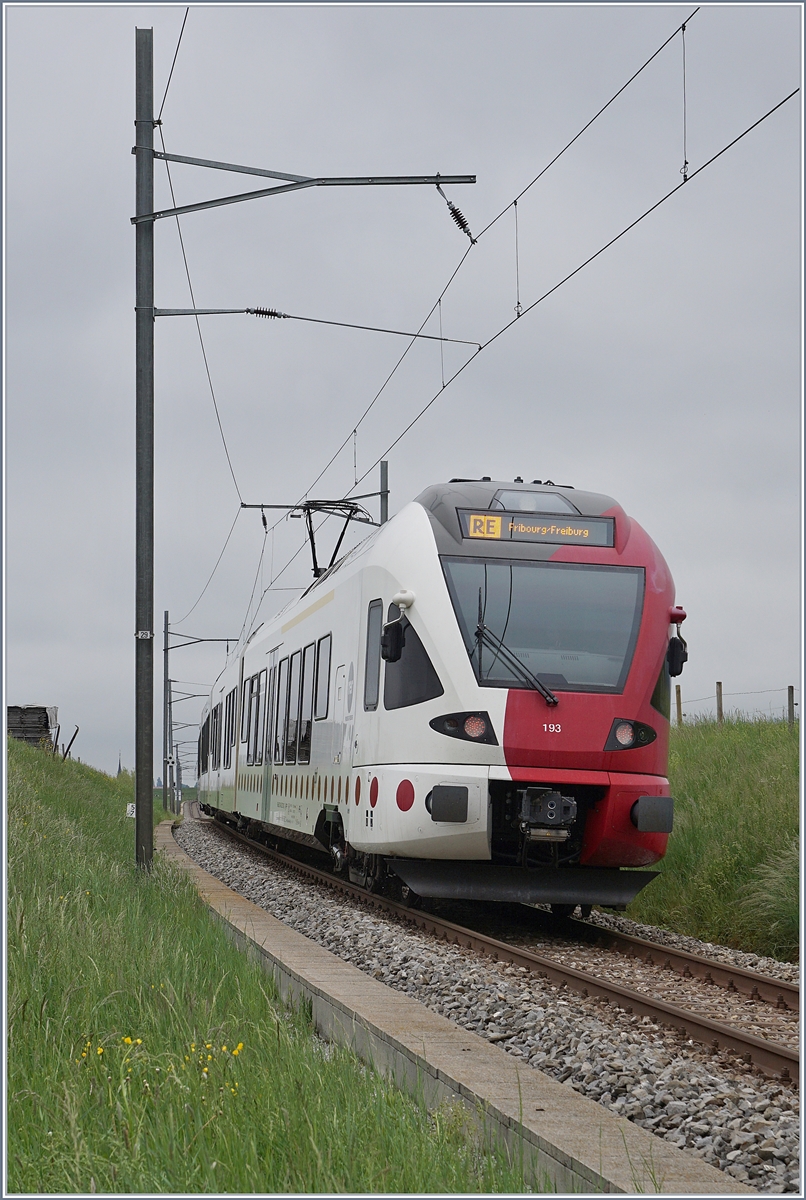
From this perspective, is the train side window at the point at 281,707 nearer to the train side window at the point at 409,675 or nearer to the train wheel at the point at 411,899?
the train wheel at the point at 411,899

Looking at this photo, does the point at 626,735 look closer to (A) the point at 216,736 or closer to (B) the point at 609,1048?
(B) the point at 609,1048

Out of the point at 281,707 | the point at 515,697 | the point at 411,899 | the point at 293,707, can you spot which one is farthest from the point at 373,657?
the point at 281,707

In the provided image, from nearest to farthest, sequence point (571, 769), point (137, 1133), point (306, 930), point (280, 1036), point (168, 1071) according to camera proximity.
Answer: point (137, 1133) < point (168, 1071) < point (280, 1036) < point (571, 769) < point (306, 930)

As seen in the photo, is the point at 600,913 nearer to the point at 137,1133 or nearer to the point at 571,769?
the point at 571,769

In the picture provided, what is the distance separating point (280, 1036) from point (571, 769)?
18.0 feet

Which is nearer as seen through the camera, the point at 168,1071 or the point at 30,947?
the point at 168,1071

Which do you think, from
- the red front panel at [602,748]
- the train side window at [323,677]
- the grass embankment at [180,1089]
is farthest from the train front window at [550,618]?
the train side window at [323,677]

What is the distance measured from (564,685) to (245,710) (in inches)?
554

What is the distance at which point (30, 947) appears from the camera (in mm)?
6906

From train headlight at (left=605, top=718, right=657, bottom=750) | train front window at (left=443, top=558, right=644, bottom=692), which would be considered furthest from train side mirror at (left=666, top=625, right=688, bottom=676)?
train headlight at (left=605, top=718, right=657, bottom=750)

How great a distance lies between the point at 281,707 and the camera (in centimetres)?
1881

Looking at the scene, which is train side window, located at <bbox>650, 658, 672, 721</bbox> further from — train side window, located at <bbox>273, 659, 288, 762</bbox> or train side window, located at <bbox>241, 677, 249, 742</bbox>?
train side window, located at <bbox>241, 677, 249, 742</bbox>

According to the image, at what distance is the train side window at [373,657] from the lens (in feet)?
38.9

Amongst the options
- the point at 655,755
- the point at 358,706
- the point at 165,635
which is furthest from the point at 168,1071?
the point at 165,635
